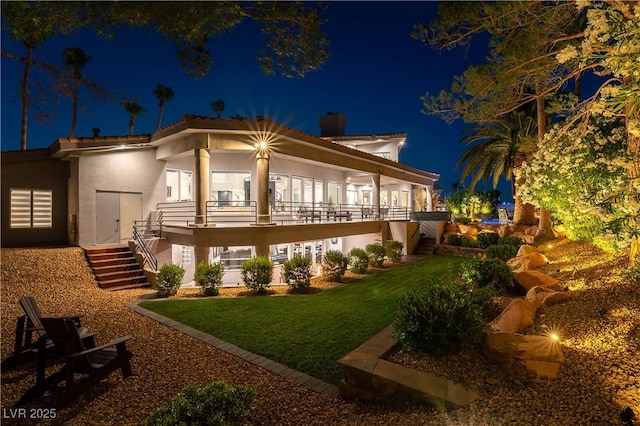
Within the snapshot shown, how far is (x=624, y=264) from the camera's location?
6789 mm

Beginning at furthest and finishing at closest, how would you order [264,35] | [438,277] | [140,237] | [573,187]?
[140,237] < [438,277] < [573,187] < [264,35]

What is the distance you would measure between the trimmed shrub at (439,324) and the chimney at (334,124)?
24.1 meters

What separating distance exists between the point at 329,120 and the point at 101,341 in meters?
24.2

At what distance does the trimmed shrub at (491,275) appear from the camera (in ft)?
26.1

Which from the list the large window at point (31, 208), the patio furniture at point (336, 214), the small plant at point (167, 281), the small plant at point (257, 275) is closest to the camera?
the small plant at point (167, 281)

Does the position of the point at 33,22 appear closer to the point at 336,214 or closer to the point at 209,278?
the point at 209,278

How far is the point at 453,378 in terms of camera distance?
4.04 metres

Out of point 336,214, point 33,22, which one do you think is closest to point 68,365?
point 33,22

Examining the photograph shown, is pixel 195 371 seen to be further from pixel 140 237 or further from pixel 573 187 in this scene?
pixel 140 237

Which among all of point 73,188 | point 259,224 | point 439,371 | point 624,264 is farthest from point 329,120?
point 439,371

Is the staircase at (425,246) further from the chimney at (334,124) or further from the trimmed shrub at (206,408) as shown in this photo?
the trimmed shrub at (206,408)

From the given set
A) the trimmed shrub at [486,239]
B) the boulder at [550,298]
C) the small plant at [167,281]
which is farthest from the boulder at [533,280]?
the trimmed shrub at [486,239]

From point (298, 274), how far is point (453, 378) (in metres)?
7.52

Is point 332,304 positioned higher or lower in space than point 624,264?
lower
